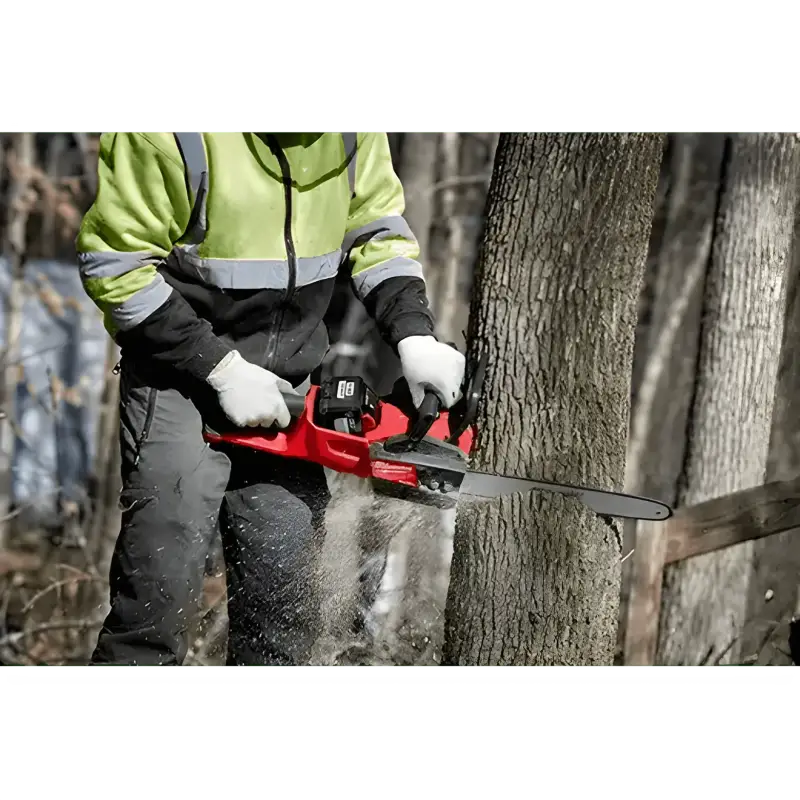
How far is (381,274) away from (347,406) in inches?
19.4

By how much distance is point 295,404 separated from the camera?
3.08 m

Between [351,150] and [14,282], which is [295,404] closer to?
[351,150]

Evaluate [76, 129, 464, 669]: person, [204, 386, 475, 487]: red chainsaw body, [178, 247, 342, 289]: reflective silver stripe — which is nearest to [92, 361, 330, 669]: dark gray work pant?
[76, 129, 464, 669]: person

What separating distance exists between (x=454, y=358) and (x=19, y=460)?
148 cm

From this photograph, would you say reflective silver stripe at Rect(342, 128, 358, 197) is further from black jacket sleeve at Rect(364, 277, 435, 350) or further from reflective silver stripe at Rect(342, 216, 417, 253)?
black jacket sleeve at Rect(364, 277, 435, 350)

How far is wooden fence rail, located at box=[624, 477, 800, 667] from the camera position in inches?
135

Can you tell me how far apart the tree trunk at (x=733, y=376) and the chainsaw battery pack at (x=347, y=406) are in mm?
1400

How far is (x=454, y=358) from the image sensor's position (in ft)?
10.2

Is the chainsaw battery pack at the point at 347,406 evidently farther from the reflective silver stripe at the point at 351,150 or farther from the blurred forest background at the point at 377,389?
the reflective silver stripe at the point at 351,150

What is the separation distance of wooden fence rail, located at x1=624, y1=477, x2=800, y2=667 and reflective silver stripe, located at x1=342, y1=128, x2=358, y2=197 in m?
1.55

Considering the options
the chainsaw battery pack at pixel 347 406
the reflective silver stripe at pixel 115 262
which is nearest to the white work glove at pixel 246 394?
the chainsaw battery pack at pixel 347 406

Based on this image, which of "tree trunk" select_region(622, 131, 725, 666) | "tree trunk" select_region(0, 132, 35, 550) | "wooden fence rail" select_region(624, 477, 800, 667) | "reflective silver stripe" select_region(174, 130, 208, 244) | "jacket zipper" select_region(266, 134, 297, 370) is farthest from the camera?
"wooden fence rail" select_region(624, 477, 800, 667)

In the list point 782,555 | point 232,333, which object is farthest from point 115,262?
point 782,555
